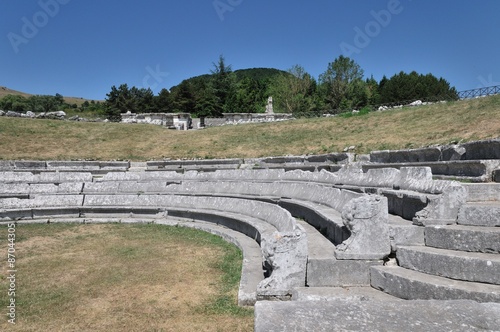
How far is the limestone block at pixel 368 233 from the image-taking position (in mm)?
4172

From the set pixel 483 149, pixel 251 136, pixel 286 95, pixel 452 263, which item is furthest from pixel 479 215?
pixel 286 95

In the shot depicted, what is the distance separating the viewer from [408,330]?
233 cm

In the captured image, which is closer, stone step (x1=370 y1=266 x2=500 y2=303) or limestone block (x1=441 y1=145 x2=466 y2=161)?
stone step (x1=370 y1=266 x2=500 y2=303)

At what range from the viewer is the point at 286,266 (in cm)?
427

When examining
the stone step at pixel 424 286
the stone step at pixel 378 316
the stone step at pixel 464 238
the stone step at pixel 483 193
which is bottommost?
the stone step at pixel 424 286

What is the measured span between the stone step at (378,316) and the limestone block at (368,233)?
4.67ft

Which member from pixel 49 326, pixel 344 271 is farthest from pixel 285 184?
pixel 49 326

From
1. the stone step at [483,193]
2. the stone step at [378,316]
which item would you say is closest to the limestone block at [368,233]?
the stone step at [378,316]

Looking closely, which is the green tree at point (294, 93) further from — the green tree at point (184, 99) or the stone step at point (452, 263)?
the stone step at point (452, 263)

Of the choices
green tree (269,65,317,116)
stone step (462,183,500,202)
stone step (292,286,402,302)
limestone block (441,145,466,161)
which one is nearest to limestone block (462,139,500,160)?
limestone block (441,145,466,161)

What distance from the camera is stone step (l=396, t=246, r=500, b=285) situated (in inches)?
138

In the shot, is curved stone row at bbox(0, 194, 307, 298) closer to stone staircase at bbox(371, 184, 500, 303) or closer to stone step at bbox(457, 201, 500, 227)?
stone staircase at bbox(371, 184, 500, 303)

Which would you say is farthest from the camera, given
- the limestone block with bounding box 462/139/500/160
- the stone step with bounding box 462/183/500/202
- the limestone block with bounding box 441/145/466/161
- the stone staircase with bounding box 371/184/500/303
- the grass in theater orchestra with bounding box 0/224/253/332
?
the limestone block with bounding box 441/145/466/161

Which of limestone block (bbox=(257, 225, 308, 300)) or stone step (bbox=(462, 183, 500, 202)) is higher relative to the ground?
stone step (bbox=(462, 183, 500, 202))
